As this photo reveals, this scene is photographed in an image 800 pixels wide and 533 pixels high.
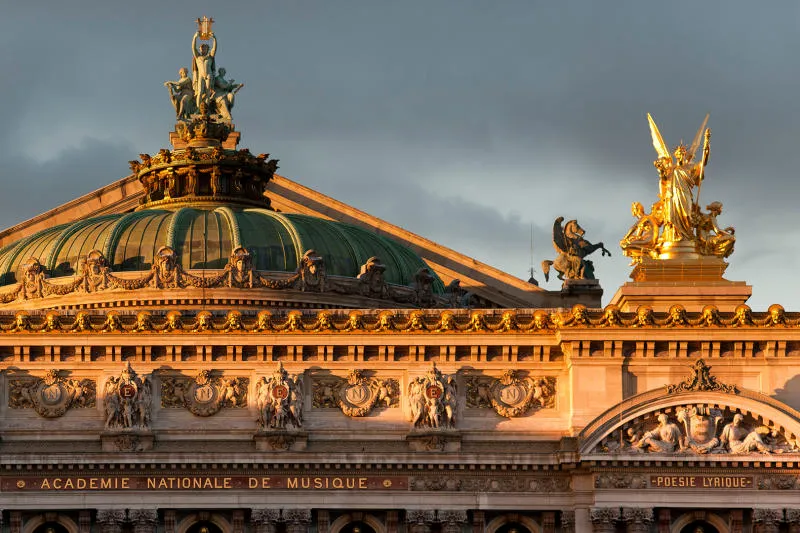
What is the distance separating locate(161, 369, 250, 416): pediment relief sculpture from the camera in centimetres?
10200

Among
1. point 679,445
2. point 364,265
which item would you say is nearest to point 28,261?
point 364,265

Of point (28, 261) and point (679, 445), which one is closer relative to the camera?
point (679, 445)

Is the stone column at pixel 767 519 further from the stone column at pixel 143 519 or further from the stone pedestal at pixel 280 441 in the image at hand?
Answer: the stone column at pixel 143 519

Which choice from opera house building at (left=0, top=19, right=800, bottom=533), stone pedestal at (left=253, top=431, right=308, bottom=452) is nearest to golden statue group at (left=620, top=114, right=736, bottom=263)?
opera house building at (left=0, top=19, right=800, bottom=533)

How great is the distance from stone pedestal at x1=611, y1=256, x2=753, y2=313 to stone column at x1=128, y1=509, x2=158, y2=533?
1776 cm

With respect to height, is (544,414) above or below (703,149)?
below

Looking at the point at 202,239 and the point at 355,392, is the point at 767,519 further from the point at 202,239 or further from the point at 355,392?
the point at 202,239

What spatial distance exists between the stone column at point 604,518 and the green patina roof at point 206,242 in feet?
62.1

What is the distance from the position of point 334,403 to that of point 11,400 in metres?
11.1

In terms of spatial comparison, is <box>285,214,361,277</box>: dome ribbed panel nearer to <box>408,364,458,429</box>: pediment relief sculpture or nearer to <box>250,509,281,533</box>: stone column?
<box>408,364,458,429</box>: pediment relief sculpture

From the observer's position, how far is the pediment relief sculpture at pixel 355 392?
102062mm

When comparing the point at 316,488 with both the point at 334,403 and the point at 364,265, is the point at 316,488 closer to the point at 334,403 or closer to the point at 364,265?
the point at 334,403

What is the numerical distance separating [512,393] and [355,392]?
17.6ft

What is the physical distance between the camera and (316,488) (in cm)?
10075
